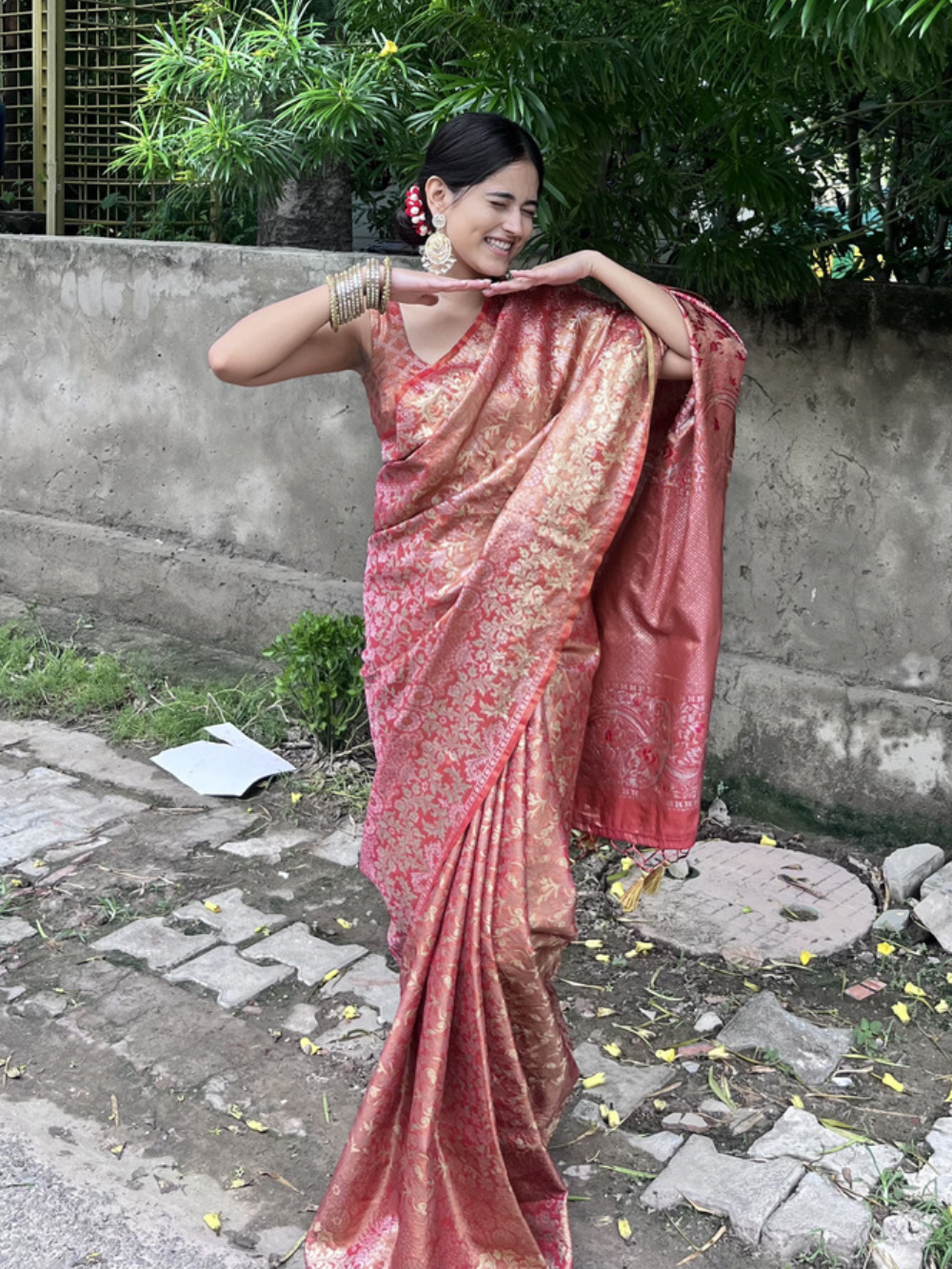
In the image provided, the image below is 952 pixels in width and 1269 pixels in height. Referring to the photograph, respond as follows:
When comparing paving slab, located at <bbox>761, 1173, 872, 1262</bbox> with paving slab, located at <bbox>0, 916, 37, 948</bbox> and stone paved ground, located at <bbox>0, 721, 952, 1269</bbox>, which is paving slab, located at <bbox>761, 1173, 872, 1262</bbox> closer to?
stone paved ground, located at <bbox>0, 721, 952, 1269</bbox>

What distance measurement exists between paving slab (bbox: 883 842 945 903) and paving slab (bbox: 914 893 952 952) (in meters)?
0.12

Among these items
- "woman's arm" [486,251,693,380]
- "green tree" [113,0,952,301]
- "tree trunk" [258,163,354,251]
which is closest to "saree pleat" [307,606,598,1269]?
"woman's arm" [486,251,693,380]

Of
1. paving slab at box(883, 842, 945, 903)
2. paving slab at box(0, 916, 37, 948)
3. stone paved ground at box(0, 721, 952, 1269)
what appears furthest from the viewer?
paving slab at box(883, 842, 945, 903)

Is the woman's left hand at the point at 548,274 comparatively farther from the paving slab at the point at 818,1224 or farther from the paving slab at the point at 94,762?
the paving slab at the point at 94,762

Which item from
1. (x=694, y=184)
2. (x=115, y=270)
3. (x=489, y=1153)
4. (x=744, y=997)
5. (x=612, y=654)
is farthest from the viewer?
(x=115, y=270)

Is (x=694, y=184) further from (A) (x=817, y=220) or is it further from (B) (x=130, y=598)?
(B) (x=130, y=598)

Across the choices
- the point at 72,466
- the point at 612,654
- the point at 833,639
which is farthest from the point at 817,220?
the point at 72,466

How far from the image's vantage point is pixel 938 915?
363 centimetres

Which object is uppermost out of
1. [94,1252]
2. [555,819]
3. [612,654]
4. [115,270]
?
[115,270]

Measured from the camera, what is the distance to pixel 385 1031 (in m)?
3.18

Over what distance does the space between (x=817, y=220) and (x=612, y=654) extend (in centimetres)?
211

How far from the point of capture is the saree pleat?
2373 mm

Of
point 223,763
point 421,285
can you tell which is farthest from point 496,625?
point 223,763

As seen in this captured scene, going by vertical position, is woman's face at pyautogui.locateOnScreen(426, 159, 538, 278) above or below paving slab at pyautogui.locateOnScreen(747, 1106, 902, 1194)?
above
